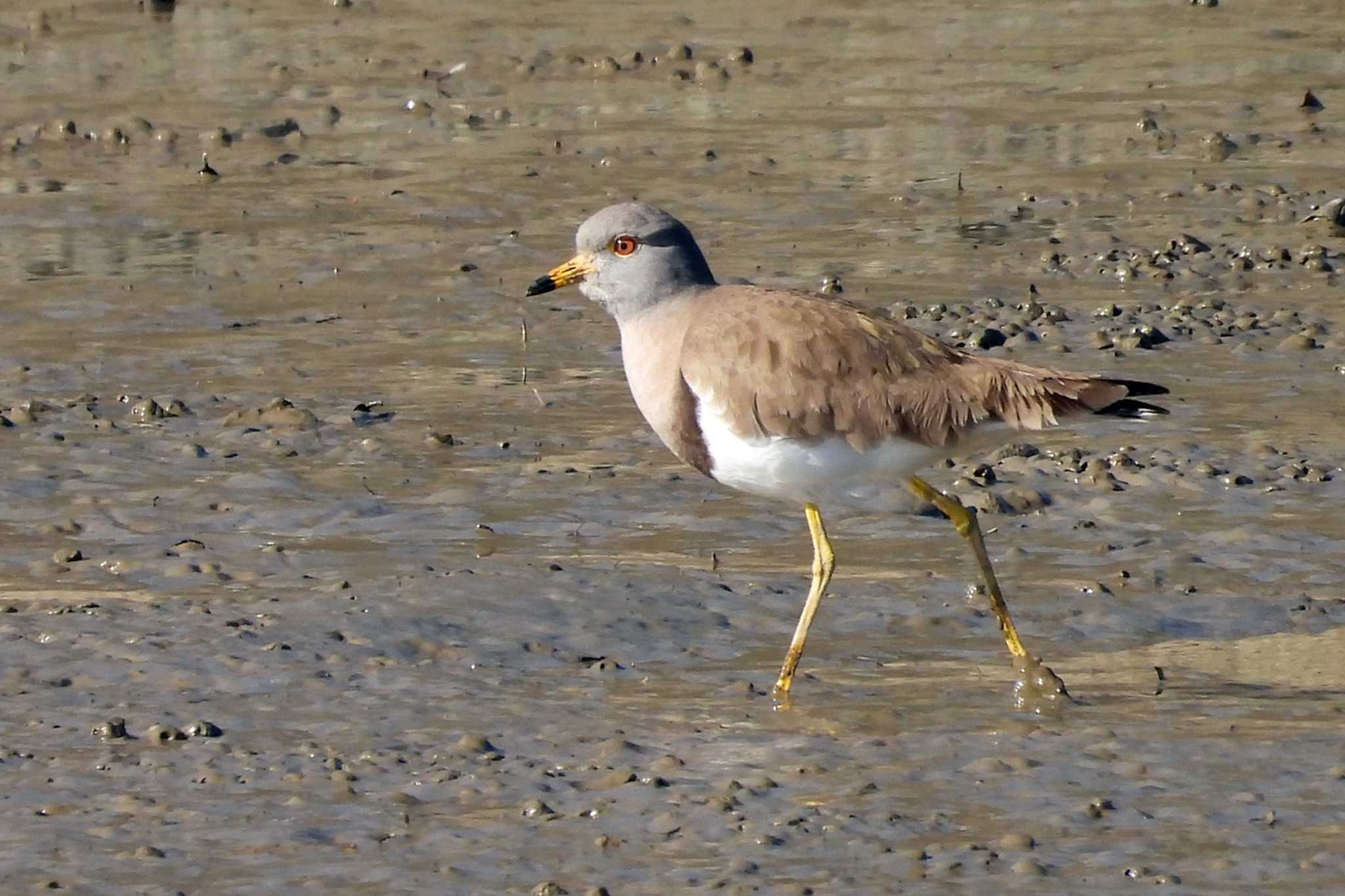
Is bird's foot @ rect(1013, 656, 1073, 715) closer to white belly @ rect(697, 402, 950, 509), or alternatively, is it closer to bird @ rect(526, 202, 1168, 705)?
bird @ rect(526, 202, 1168, 705)

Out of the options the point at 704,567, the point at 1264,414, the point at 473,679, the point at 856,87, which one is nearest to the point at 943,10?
the point at 856,87

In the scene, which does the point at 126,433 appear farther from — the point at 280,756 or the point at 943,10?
the point at 943,10

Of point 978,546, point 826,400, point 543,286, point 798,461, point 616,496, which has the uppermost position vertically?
point 543,286

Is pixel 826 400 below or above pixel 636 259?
below

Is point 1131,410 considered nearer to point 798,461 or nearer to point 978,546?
point 978,546

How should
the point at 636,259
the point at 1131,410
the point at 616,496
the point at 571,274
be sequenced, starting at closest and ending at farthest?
1. the point at 1131,410
2. the point at 636,259
3. the point at 571,274
4. the point at 616,496

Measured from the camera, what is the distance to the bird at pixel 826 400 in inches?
272

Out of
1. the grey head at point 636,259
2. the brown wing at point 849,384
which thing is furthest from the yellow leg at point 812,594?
the grey head at point 636,259

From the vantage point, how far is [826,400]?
6.94 meters

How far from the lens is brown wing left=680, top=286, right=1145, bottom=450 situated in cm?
690

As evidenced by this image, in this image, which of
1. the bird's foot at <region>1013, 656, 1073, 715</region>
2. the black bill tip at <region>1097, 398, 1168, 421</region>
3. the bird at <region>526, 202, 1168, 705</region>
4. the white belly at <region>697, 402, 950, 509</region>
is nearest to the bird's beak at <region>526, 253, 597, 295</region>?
the bird at <region>526, 202, 1168, 705</region>

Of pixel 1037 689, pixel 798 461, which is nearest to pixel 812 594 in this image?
pixel 798 461

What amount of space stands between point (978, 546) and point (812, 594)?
503mm

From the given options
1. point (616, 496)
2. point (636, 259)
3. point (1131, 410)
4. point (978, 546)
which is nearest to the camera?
point (1131, 410)
